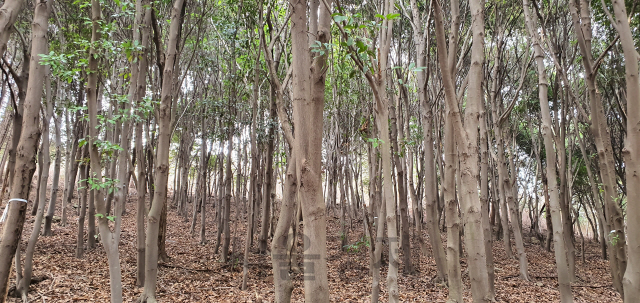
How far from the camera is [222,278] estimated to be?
7.00m

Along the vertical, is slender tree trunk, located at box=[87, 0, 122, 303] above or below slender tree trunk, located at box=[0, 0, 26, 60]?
below

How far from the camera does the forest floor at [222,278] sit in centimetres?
565

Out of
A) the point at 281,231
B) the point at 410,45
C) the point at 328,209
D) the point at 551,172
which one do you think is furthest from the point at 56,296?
the point at 328,209

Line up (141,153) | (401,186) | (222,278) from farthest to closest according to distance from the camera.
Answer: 1. (401,186)
2. (222,278)
3. (141,153)

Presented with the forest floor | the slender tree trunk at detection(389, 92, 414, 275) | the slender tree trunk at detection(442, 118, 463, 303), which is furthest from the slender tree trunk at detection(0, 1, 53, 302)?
the slender tree trunk at detection(389, 92, 414, 275)

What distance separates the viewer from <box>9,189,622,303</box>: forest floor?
18.5ft

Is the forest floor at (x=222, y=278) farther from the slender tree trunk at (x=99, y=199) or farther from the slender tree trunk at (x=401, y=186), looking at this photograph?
the slender tree trunk at (x=99, y=199)

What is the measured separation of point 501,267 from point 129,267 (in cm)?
920

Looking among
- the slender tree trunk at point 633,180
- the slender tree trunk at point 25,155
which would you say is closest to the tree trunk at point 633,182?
the slender tree trunk at point 633,180

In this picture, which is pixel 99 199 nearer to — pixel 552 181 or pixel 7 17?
pixel 7 17

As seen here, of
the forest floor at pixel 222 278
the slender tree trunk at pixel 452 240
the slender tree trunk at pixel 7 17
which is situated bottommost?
the forest floor at pixel 222 278

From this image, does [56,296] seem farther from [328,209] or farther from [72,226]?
[328,209]

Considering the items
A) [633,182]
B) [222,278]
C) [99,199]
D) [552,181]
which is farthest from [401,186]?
[99,199]

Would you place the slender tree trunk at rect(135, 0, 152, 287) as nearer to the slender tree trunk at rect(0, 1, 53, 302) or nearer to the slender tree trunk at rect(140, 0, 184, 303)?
the slender tree trunk at rect(140, 0, 184, 303)
